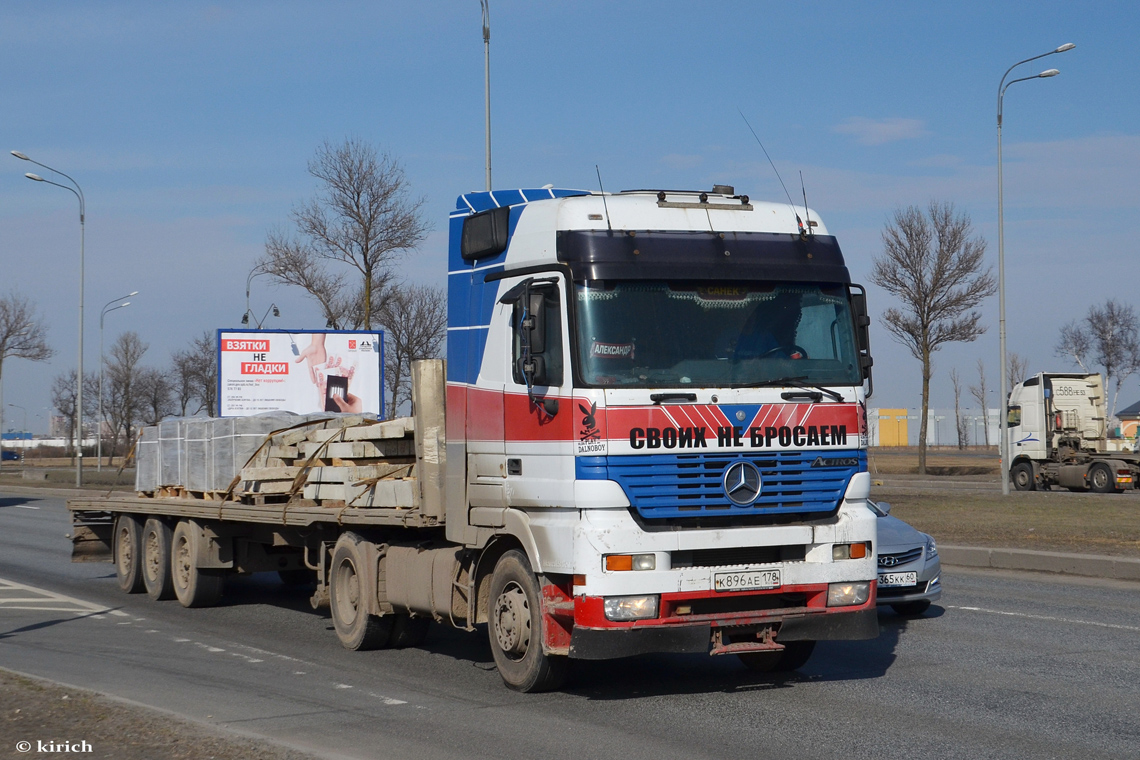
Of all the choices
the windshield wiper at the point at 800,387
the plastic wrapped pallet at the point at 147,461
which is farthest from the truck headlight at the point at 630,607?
the plastic wrapped pallet at the point at 147,461

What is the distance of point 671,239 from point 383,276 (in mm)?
25418

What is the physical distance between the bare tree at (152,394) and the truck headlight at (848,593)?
205ft

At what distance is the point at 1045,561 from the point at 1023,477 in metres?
20.6

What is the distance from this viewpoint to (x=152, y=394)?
67.0 metres

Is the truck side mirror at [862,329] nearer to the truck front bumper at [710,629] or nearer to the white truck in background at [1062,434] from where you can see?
the truck front bumper at [710,629]

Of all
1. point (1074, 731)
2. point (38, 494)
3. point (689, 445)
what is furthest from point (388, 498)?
point (38, 494)

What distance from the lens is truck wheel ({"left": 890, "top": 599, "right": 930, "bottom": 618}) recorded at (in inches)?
448

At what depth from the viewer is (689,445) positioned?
24.3 ft

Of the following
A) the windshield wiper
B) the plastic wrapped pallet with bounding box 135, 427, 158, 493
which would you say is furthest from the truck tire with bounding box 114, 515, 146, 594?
the windshield wiper

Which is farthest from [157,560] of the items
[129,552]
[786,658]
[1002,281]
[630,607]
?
[1002,281]

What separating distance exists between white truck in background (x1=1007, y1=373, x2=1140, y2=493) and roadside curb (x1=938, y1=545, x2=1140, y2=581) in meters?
18.7

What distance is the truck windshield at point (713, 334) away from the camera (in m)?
7.46

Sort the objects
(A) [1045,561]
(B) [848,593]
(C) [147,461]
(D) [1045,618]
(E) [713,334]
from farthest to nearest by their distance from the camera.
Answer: (A) [1045,561], (C) [147,461], (D) [1045,618], (B) [848,593], (E) [713,334]

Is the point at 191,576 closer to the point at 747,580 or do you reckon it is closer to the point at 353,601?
the point at 353,601
